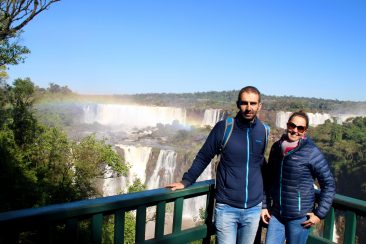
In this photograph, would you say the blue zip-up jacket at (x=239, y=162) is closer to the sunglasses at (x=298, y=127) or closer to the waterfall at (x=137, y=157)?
the sunglasses at (x=298, y=127)

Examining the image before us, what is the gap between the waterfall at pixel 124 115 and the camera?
73.9 meters

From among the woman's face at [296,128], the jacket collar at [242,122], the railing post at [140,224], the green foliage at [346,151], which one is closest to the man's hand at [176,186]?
the railing post at [140,224]

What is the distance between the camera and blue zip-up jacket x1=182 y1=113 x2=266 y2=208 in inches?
94.5

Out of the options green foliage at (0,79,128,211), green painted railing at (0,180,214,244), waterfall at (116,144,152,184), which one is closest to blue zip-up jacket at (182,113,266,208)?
green painted railing at (0,180,214,244)

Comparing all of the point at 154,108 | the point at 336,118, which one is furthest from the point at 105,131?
the point at 336,118

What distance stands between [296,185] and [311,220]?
24cm

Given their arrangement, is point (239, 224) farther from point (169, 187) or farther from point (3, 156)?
point (3, 156)

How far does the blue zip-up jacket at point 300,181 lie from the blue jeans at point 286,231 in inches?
2.0

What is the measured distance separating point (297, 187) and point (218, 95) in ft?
451

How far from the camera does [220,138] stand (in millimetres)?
2436

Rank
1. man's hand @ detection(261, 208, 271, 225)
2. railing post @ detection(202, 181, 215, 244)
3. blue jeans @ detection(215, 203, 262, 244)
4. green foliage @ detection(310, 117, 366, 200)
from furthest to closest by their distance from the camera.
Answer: green foliage @ detection(310, 117, 366, 200), railing post @ detection(202, 181, 215, 244), man's hand @ detection(261, 208, 271, 225), blue jeans @ detection(215, 203, 262, 244)

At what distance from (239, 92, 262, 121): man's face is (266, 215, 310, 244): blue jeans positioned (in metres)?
0.74

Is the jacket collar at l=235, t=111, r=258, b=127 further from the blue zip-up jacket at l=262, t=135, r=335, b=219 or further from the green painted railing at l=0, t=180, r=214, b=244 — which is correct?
the green painted railing at l=0, t=180, r=214, b=244

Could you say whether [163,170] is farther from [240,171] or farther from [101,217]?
[101,217]
